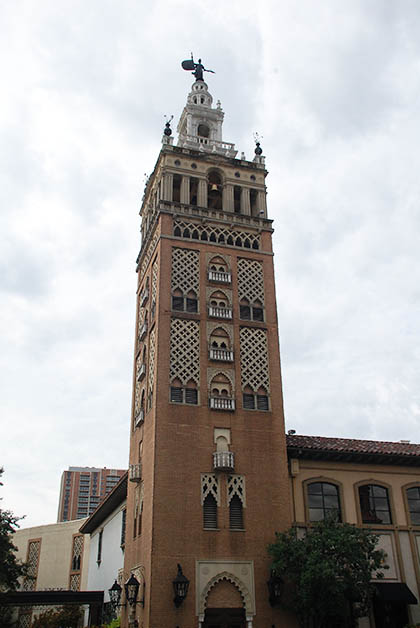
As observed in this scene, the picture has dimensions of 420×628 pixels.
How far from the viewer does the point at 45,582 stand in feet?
203

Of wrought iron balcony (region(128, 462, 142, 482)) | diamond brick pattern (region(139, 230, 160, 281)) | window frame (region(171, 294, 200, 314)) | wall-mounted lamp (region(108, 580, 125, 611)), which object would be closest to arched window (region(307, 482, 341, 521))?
wrought iron balcony (region(128, 462, 142, 482))

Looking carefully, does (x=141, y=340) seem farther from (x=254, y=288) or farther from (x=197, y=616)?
(x=197, y=616)

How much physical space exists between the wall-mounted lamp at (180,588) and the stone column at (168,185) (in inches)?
756

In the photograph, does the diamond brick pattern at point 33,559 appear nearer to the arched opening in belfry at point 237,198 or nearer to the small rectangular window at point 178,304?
the small rectangular window at point 178,304

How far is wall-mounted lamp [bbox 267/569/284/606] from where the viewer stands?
81.7 ft

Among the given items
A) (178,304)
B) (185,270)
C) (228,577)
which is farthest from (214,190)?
(228,577)

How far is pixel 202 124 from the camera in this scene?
1561 inches

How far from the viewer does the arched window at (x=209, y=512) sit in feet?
85.3

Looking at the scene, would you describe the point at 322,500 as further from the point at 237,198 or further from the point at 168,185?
the point at 168,185

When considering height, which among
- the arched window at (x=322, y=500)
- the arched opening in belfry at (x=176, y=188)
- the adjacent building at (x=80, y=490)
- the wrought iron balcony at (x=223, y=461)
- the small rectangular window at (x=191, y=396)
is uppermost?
the adjacent building at (x=80, y=490)

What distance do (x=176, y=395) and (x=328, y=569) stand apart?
33.1 ft

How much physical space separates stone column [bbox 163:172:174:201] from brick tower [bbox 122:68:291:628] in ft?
0.40

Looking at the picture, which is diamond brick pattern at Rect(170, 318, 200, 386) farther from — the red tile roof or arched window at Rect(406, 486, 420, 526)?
arched window at Rect(406, 486, 420, 526)

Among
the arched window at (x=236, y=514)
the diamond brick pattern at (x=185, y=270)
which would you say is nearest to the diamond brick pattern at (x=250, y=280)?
the diamond brick pattern at (x=185, y=270)
